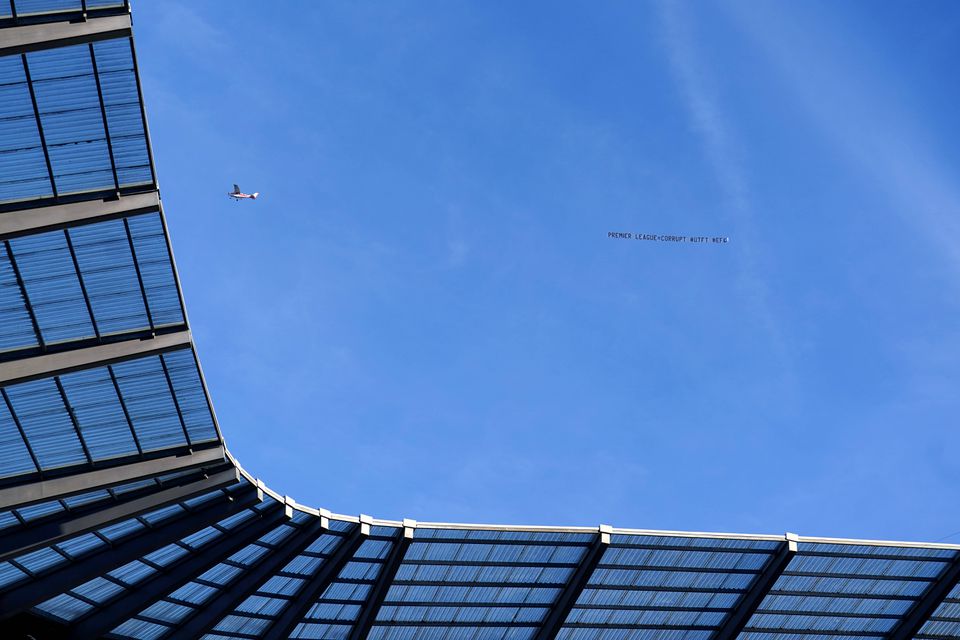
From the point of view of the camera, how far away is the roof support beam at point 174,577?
3556 centimetres

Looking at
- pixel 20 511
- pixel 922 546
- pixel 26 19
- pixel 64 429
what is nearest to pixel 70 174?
pixel 26 19

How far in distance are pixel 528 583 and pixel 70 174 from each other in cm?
2371

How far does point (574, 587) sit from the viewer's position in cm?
4056

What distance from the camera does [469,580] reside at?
1575 inches

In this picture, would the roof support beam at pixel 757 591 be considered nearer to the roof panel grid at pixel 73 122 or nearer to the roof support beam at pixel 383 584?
the roof support beam at pixel 383 584

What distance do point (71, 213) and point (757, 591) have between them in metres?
30.6

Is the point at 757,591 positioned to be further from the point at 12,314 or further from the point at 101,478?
the point at 12,314

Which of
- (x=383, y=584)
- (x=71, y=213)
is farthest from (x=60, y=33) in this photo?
(x=383, y=584)

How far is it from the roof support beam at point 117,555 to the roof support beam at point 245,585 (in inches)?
123

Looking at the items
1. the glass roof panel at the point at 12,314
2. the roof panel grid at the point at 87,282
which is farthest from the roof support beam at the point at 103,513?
the glass roof panel at the point at 12,314

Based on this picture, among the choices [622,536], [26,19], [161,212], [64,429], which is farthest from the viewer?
[622,536]

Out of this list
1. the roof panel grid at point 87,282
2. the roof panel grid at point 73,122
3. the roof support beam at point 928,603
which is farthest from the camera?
the roof support beam at point 928,603

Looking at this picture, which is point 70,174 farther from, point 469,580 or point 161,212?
point 469,580

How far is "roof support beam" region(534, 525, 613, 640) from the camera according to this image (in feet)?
126
